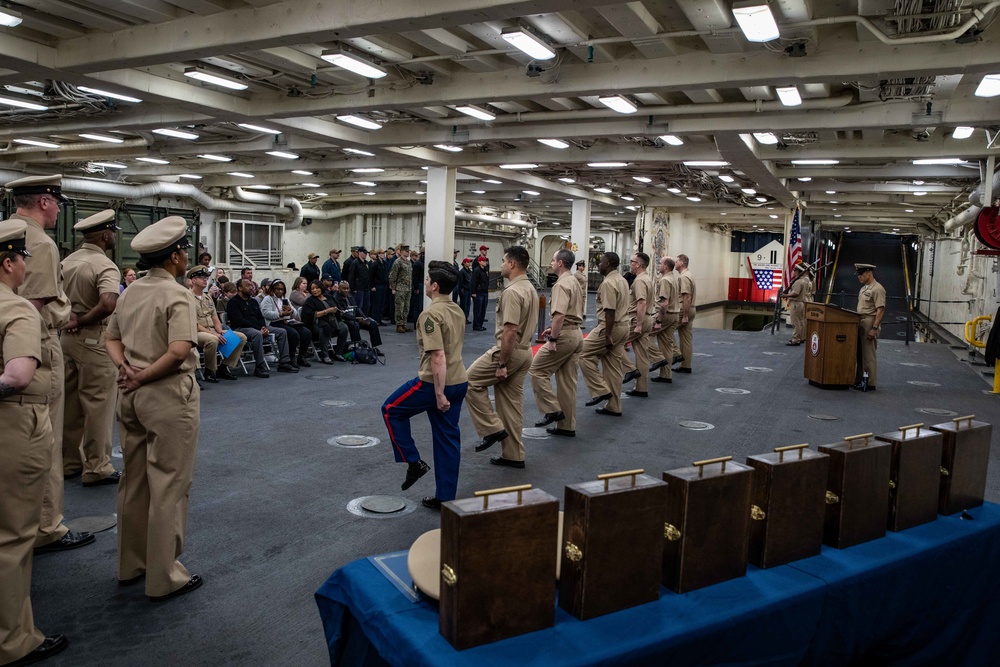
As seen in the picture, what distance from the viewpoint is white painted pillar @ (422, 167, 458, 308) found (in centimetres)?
1502

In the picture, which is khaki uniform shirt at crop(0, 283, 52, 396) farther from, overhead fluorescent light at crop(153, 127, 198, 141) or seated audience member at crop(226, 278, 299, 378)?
overhead fluorescent light at crop(153, 127, 198, 141)

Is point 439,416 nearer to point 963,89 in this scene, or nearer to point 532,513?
point 532,513

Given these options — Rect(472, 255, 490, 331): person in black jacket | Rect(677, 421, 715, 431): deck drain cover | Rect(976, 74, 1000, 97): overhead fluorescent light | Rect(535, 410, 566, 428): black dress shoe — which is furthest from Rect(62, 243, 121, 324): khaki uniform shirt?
Rect(472, 255, 490, 331): person in black jacket

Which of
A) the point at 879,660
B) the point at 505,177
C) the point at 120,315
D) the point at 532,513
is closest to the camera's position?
the point at 532,513

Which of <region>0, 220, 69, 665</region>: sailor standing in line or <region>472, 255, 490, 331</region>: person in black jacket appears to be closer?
<region>0, 220, 69, 665</region>: sailor standing in line

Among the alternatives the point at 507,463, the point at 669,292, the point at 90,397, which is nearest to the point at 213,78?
the point at 90,397

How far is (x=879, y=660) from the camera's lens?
270 cm

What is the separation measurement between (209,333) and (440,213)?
818 cm

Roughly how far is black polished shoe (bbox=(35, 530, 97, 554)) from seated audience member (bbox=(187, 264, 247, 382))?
115 inches

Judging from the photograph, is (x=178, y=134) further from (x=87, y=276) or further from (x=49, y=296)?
(x=49, y=296)

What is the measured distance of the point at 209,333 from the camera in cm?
744

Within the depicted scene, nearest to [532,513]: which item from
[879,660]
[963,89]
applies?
[879,660]

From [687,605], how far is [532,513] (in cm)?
59

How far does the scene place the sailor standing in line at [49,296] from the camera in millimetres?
3754
